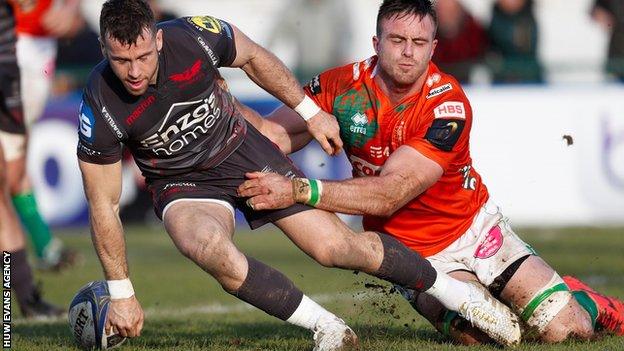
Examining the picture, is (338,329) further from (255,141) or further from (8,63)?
(8,63)

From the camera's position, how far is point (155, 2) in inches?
682

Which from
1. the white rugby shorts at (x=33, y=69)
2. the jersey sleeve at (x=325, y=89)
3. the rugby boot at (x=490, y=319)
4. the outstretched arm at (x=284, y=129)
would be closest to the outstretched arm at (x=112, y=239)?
the outstretched arm at (x=284, y=129)

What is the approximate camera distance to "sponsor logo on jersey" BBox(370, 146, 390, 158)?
26.1 feet

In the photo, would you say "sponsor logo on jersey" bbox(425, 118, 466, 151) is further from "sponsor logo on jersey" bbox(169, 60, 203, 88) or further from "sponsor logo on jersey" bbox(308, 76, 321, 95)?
"sponsor logo on jersey" bbox(169, 60, 203, 88)

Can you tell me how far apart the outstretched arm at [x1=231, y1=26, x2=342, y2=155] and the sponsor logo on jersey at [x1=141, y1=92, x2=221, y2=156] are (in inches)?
15.9

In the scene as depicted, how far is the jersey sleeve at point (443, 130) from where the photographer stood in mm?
7602

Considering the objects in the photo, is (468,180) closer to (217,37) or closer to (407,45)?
(407,45)

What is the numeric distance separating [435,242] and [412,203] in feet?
0.97

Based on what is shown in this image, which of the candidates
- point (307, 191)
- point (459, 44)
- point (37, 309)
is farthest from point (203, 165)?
point (459, 44)

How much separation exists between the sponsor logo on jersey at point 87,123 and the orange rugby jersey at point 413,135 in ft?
5.46

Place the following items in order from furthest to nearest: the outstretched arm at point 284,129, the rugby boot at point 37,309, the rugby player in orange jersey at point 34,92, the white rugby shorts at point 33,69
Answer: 1. the white rugby shorts at point 33,69
2. the rugby player in orange jersey at point 34,92
3. the rugby boot at point 37,309
4. the outstretched arm at point 284,129

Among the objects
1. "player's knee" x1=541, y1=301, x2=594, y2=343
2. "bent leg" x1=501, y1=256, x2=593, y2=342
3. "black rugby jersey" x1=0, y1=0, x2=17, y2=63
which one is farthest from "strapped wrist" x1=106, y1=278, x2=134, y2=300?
"black rugby jersey" x1=0, y1=0, x2=17, y2=63

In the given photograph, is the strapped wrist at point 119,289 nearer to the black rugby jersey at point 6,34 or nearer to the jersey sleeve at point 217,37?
the jersey sleeve at point 217,37

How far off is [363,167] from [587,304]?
5.44 ft
